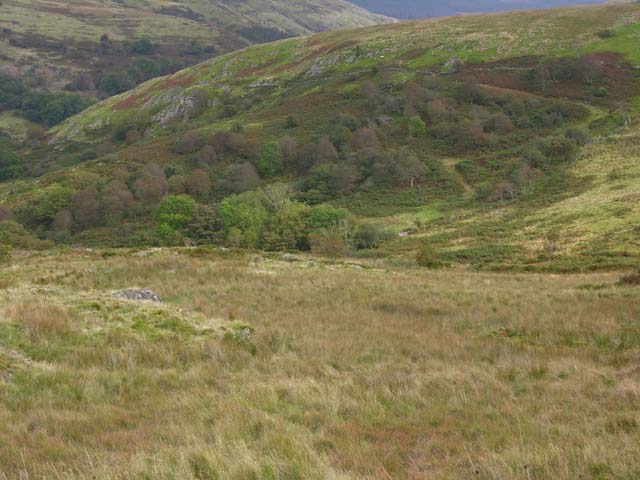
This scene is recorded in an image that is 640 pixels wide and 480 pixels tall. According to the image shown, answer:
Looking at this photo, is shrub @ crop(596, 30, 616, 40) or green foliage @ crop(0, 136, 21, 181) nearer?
shrub @ crop(596, 30, 616, 40)

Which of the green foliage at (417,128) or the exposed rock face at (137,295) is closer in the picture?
the exposed rock face at (137,295)

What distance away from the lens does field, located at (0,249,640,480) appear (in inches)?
188

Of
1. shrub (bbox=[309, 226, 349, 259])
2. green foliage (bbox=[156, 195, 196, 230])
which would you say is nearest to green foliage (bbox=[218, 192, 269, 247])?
green foliage (bbox=[156, 195, 196, 230])

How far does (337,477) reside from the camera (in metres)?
4.24

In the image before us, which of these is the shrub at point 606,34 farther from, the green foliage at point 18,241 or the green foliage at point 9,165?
the green foliage at point 9,165

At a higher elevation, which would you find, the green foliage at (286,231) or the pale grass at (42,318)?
the pale grass at (42,318)

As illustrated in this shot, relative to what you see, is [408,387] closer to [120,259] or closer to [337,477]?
[337,477]

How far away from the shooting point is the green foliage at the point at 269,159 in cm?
7975

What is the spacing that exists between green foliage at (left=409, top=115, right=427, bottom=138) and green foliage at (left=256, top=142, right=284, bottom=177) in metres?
22.2

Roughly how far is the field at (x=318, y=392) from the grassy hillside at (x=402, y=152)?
24.4m

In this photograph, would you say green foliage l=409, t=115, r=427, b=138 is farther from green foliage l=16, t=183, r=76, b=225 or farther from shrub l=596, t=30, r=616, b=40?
green foliage l=16, t=183, r=76, b=225

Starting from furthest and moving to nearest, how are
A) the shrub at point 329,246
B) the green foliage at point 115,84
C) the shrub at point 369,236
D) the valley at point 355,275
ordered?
1. the green foliage at point 115,84
2. the shrub at point 369,236
3. the shrub at point 329,246
4. the valley at point 355,275

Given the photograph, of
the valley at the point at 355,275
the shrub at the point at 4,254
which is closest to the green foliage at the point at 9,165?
the valley at the point at 355,275

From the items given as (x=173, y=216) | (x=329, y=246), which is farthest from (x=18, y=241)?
(x=329, y=246)
